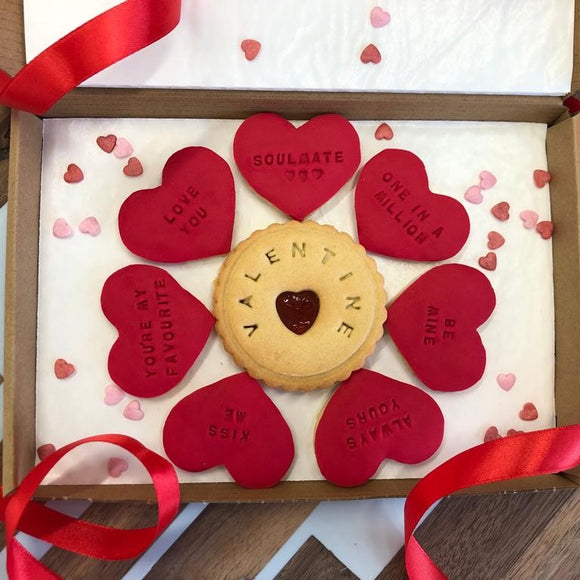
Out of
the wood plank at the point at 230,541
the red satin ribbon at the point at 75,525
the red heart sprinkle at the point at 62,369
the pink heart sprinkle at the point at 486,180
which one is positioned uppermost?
the pink heart sprinkle at the point at 486,180

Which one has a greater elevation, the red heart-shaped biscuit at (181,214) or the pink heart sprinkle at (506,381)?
the red heart-shaped biscuit at (181,214)

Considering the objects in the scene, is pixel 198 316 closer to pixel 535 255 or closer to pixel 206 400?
pixel 206 400

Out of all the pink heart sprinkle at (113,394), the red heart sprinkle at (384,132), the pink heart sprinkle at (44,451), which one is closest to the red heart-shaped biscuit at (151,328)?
the pink heart sprinkle at (113,394)

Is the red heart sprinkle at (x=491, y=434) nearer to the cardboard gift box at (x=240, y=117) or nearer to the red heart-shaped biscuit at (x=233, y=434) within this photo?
the cardboard gift box at (x=240, y=117)

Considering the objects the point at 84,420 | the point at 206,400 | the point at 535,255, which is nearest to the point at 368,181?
the point at 535,255

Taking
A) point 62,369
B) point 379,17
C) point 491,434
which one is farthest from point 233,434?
point 379,17

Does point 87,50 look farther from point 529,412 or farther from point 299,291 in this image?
point 529,412
